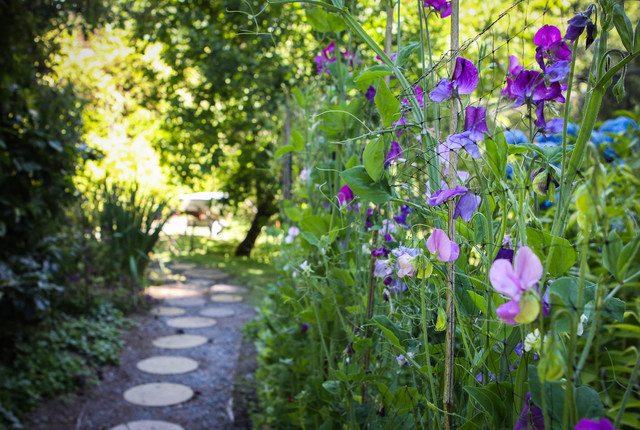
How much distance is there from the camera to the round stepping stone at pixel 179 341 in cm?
334

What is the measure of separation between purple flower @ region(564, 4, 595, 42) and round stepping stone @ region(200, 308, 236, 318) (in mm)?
3935

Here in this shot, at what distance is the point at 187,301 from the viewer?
459cm

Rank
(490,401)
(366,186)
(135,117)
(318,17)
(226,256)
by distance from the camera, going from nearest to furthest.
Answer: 1. (490,401)
2. (366,186)
3. (318,17)
4. (226,256)
5. (135,117)

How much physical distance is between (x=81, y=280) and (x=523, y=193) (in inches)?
161

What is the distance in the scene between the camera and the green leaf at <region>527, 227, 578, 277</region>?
19.1 inches

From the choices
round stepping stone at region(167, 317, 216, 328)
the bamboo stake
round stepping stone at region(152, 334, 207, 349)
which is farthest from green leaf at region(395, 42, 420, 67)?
round stepping stone at region(167, 317, 216, 328)

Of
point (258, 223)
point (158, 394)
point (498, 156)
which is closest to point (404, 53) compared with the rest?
point (498, 156)

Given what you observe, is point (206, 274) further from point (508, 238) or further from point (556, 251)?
point (556, 251)

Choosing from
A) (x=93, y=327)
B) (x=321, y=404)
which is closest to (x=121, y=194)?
(x=93, y=327)

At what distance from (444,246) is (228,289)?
4.79 m

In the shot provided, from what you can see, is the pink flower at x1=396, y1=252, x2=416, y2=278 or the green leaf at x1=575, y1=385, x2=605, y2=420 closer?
the green leaf at x1=575, y1=385, x2=605, y2=420

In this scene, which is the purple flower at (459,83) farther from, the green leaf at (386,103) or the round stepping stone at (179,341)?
the round stepping stone at (179,341)

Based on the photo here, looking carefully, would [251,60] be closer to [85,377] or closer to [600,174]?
[85,377]

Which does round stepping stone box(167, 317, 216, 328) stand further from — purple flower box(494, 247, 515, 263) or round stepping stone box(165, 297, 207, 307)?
purple flower box(494, 247, 515, 263)
